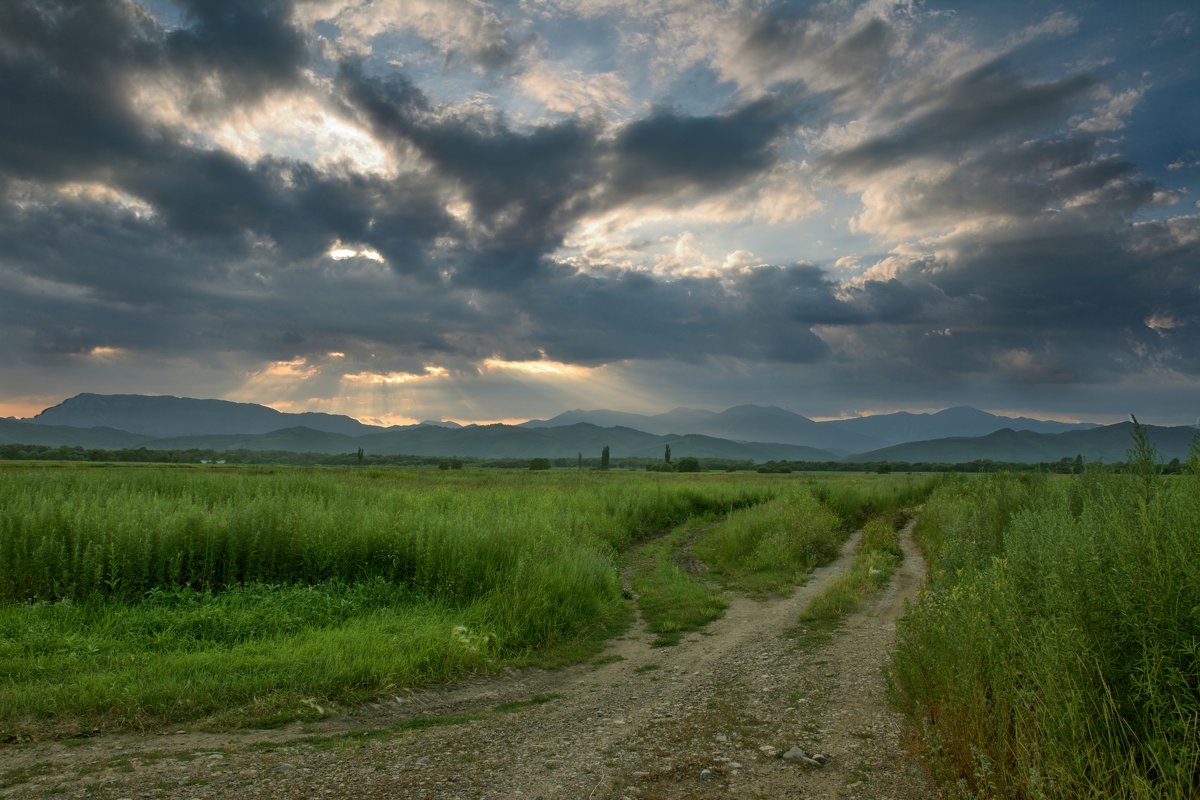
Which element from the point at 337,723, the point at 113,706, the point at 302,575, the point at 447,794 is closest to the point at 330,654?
the point at 337,723

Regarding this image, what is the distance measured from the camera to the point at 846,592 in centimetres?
1455

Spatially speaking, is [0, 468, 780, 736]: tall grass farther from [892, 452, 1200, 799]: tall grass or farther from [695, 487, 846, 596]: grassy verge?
[892, 452, 1200, 799]: tall grass

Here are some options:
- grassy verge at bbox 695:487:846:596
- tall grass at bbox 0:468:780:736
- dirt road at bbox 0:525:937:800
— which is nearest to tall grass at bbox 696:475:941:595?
grassy verge at bbox 695:487:846:596

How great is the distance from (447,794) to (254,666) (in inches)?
167

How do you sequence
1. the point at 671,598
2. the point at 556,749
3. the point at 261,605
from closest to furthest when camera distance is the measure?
the point at 556,749
the point at 261,605
the point at 671,598

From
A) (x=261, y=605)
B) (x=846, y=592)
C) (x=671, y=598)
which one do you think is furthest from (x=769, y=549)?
(x=261, y=605)

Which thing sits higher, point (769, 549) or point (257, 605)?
point (257, 605)

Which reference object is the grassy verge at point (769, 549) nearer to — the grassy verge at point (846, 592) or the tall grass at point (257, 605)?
the grassy verge at point (846, 592)

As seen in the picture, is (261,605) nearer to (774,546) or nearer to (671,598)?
(671,598)

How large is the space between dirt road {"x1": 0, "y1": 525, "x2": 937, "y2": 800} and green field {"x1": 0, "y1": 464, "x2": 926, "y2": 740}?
2.33ft

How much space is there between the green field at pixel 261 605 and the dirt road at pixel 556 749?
71 centimetres

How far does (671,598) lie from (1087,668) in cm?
1113

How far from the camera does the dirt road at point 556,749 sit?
18.4 feet

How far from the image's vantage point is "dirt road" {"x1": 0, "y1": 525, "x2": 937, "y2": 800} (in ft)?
18.4
